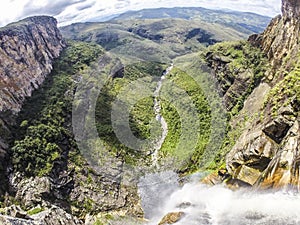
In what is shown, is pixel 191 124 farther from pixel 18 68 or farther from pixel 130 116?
pixel 18 68

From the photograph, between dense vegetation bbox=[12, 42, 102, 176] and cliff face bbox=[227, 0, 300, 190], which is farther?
dense vegetation bbox=[12, 42, 102, 176]

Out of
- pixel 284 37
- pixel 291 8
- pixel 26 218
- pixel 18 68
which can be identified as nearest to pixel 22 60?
pixel 18 68

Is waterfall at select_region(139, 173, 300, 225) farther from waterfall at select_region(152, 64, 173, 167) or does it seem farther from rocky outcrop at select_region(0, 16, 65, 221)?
rocky outcrop at select_region(0, 16, 65, 221)

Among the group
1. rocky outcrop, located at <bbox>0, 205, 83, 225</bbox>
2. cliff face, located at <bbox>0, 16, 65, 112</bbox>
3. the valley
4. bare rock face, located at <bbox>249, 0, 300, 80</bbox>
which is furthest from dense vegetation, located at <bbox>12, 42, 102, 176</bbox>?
bare rock face, located at <bbox>249, 0, 300, 80</bbox>

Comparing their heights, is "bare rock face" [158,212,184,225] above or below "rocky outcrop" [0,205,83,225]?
below

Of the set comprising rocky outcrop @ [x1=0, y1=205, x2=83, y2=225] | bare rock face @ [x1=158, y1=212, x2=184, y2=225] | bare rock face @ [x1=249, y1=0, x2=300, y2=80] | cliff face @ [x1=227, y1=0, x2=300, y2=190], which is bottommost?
bare rock face @ [x1=158, y1=212, x2=184, y2=225]

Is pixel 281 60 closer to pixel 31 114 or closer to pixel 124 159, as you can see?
pixel 124 159

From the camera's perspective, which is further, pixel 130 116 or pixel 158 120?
pixel 158 120
